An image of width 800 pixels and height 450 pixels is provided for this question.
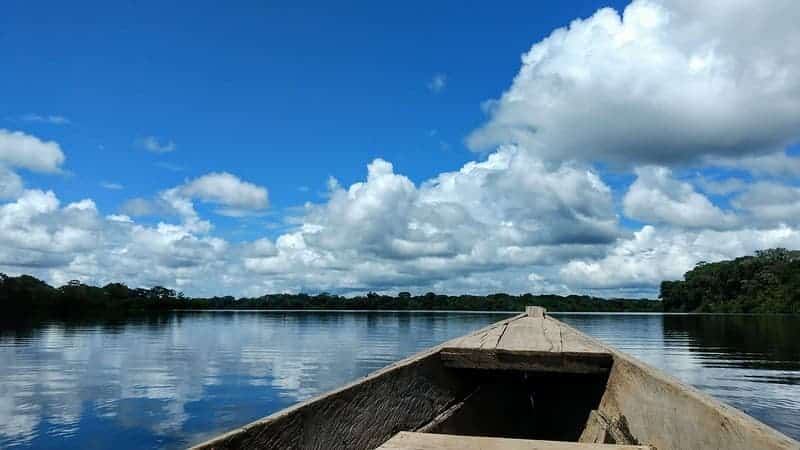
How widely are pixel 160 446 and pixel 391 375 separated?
983 cm

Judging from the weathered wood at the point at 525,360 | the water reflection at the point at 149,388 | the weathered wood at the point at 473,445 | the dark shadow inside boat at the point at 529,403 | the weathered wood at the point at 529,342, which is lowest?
the water reflection at the point at 149,388

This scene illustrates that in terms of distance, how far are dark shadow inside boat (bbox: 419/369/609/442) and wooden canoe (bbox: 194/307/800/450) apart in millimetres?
11

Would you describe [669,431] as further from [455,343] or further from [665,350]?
[665,350]

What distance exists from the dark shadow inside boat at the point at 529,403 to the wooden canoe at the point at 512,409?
0.04 ft

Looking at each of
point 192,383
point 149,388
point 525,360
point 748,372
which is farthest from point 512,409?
point 748,372

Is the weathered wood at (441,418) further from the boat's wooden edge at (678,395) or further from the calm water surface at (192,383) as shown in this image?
the calm water surface at (192,383)

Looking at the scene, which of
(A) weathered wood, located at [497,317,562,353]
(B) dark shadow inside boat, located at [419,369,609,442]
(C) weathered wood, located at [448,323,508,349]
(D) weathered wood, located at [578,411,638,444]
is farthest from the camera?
(B) dark shadow inside boat, located at [419,369,609,442]

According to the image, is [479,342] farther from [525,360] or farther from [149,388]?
[149,388]

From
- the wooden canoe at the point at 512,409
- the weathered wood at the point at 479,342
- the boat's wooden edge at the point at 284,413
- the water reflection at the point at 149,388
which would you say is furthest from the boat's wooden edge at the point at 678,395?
the water reflection at the point at 149,388

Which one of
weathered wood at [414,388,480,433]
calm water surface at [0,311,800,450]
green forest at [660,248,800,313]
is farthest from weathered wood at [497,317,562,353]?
green forest at [660,248,800,313]

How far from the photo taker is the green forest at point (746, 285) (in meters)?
87.6

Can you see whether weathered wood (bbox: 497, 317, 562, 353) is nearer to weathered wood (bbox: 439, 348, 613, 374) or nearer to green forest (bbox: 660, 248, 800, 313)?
weathered wood (bbox: 439, 348, 613, 374)

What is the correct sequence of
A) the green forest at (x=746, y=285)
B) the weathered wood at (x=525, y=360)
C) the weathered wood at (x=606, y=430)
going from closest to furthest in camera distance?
1. the weathered wood at (x=606, y=430)
2. the weathered wood at (x=525, y=360)
3. the green forest at (x=746, y=285)

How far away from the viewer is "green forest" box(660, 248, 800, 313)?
3447 inches
